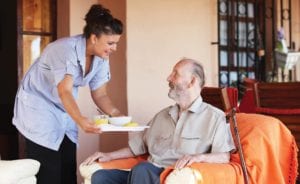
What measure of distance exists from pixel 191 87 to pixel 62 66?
652 millimetres

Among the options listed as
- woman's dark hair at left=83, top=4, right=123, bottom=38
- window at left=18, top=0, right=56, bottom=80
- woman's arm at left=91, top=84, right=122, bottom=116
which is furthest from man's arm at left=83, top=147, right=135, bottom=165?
window at left=18, top=0, right=56, bottom=80

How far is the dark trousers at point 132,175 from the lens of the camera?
2332 millimetres

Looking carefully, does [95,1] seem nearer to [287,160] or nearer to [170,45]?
[170,45]

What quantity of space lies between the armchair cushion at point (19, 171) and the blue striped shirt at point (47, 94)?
0.40 ft

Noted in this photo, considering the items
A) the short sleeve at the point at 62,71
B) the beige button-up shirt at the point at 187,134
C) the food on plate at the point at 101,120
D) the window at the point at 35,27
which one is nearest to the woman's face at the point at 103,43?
the short sleeve at the point at 62,71

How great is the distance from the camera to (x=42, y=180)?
2.64 m

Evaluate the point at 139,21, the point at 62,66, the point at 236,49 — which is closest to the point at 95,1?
the point at 139,21

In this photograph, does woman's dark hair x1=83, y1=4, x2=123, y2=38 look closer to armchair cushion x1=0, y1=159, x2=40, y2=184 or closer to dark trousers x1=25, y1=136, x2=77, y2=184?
dark trousers x1=25, y1=136, x2=77, y2=184

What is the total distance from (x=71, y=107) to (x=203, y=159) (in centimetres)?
67

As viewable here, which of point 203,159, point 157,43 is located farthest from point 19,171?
point 157,43

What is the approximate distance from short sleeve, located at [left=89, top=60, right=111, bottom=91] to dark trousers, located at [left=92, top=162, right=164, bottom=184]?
0.53 meters

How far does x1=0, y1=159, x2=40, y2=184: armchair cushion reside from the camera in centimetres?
254

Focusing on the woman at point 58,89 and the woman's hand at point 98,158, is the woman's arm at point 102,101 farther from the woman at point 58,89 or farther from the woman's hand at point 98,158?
the woman's hand at point 98,158

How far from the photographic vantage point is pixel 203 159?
2.30 metres
